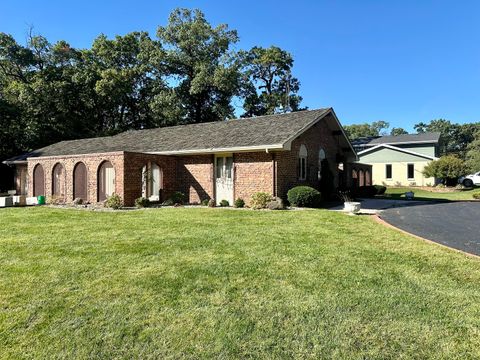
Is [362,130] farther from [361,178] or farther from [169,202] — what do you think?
[169,202]

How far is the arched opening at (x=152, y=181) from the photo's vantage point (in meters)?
18.2

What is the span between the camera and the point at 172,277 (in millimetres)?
5375

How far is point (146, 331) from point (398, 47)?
77.5 feet

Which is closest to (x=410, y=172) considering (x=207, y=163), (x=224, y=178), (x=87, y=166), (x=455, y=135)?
(x=224, y=178)

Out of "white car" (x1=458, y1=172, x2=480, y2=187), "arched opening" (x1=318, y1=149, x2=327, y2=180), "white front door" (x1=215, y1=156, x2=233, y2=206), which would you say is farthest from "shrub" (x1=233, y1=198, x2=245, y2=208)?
"white car" (x1=458, y1=172, x2=480, y2=187)

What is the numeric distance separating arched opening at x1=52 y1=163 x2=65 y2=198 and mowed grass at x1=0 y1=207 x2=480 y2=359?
12.4 metres

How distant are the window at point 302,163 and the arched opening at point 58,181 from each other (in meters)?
13.4

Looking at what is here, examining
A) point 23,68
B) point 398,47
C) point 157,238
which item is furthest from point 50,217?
point 23,68

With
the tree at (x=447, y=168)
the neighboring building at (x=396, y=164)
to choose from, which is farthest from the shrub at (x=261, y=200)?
the neighboring building at (x=396, y=164)

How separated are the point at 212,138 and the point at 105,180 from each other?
6097 mm

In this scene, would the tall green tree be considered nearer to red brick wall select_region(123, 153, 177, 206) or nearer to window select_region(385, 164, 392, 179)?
window select_region(385, 164, 392, 179)

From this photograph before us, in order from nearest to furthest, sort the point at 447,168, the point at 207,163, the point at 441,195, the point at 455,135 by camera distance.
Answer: the point at 207,163
the point at 441,195
the point at 447,168
the point at 455,135

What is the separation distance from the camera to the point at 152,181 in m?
18.5

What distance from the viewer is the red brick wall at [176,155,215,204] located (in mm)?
17391
